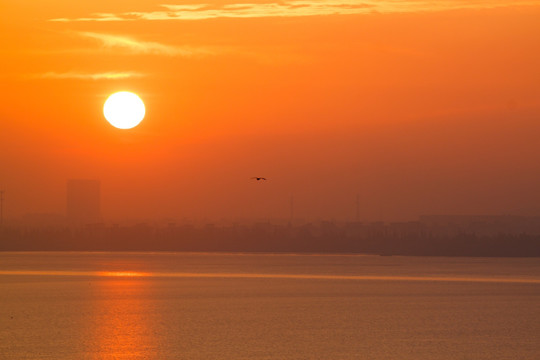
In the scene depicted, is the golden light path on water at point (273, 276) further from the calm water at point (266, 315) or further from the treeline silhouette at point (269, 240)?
the treeline silhouette at point (269, 240)

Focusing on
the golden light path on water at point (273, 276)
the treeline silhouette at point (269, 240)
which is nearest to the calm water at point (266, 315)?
the golden light path on water at point (273, 276)

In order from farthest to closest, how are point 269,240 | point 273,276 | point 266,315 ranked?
point 269,240 < point 273,276 < point 266,315

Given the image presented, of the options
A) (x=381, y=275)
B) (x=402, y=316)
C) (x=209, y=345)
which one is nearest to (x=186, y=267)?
(x=381, y=275)

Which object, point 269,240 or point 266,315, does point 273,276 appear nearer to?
point 266,315

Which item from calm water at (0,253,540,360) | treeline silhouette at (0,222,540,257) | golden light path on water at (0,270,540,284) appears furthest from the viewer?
treeline silhouette at (0,222,540,257)

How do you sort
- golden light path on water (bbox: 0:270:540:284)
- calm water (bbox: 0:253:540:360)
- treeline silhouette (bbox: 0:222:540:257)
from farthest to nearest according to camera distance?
treeline silhouette (bbox: 0:222:540:257)
golden light path on water (bbox: 0:270:540:284)
calm water (bbox: 0:253:540:360)

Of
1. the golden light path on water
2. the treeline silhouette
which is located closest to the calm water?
the golden light path on water

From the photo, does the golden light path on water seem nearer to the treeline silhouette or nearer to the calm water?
the calm water

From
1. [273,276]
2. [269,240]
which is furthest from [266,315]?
[269,240]
